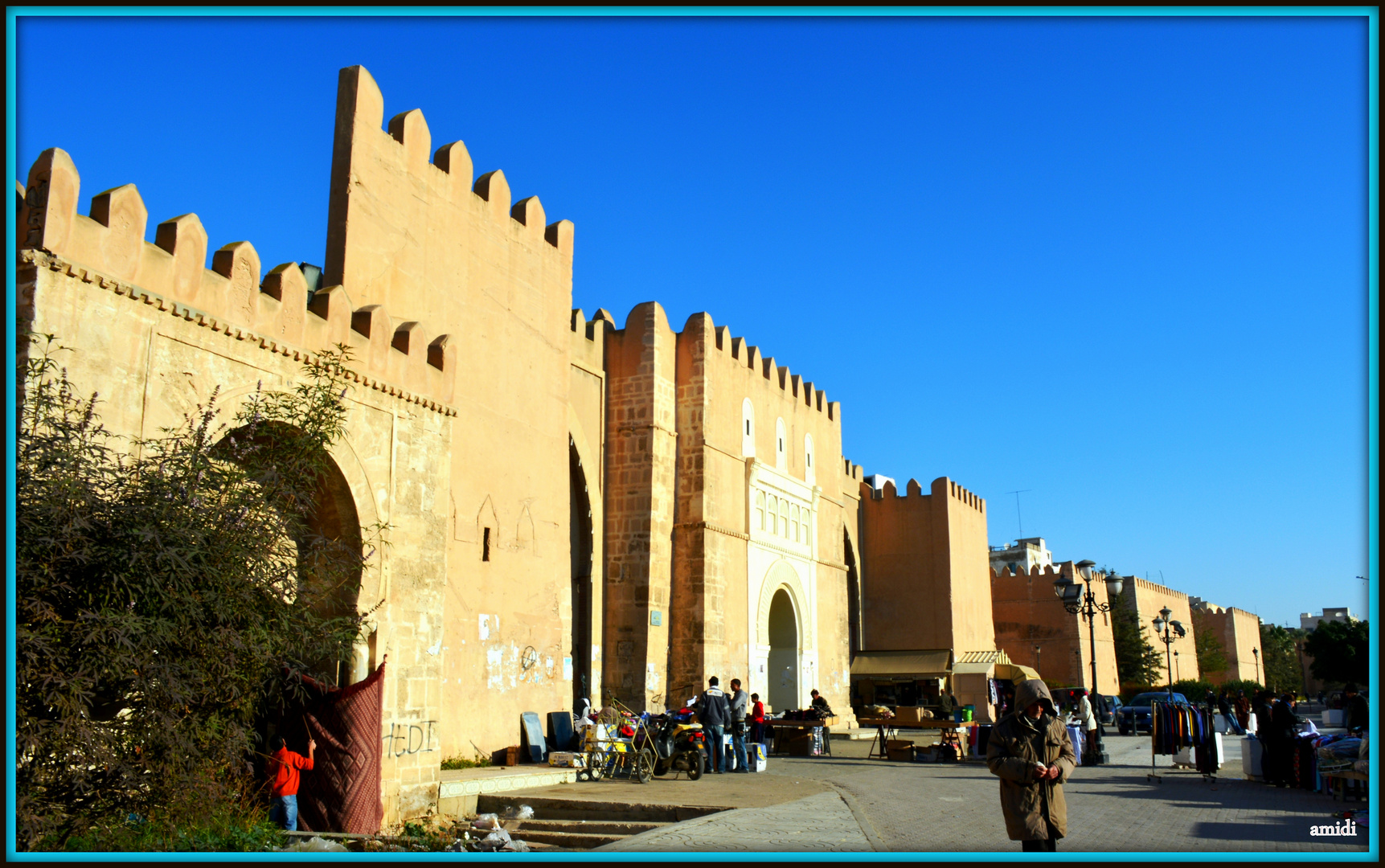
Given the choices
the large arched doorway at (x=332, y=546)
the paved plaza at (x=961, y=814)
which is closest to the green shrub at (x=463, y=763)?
the paved plaza at (x=961, y=814)

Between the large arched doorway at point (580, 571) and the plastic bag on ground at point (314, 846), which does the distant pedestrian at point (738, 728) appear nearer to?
the large arched doorway at point (580, 571)

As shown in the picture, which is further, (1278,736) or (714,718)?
(714,718)

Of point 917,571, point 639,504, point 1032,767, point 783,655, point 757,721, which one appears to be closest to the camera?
point 1032,767

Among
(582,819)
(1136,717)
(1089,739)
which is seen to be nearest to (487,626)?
(582,819)

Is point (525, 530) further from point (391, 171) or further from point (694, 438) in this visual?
point (694, 438)

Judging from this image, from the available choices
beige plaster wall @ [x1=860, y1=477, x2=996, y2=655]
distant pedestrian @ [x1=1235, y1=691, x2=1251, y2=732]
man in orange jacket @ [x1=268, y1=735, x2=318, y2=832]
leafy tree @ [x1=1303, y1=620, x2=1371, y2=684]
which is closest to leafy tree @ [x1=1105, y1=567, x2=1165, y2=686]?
leafy tree @ [x1=1303, y1=620, x2=1371, y2=684]

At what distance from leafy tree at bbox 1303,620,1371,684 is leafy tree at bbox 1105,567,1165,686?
9.05 meters

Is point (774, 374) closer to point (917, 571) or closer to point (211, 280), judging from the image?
point (917, 571)

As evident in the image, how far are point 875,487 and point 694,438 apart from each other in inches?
605

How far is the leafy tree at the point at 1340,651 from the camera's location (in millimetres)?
47219

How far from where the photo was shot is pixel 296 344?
29.9 ft

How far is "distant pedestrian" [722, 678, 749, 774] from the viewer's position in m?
13.5

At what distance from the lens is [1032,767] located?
523 cm

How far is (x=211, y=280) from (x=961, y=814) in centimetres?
762
